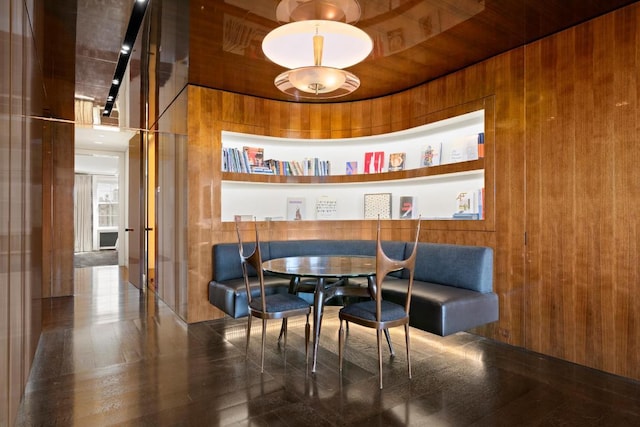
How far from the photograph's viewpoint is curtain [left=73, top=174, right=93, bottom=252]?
507 inches

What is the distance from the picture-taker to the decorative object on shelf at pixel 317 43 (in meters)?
2.71

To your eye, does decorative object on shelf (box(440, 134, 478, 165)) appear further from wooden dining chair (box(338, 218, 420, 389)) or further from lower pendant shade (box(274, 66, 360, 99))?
wooden dining chair (box(338, 218, 420, 389))

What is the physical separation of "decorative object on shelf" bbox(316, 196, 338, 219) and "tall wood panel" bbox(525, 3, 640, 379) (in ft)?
8.52

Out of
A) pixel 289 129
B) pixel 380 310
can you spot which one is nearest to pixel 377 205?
pixel 289 129

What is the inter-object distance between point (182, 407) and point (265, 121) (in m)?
3.47

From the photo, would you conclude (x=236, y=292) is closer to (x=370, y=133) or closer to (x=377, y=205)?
(x=377, y=205)

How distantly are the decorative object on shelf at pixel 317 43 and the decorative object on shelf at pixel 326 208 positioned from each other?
222 centimetres

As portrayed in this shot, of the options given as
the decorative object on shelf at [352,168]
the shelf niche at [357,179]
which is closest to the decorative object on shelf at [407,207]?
the shelf niche at [357,179]

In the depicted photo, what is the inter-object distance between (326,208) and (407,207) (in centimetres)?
116

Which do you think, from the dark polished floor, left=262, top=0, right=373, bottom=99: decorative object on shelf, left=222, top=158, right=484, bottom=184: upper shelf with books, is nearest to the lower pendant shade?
left=262, top=0, right=373, bottom=99: decorative object on shelf

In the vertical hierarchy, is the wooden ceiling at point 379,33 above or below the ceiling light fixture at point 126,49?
below

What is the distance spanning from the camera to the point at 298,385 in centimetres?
265

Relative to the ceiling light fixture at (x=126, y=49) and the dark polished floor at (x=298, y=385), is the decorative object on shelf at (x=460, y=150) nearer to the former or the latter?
the dark polished floor at (x=298, y=385)

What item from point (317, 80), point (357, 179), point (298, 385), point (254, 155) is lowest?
point (298, 385)
